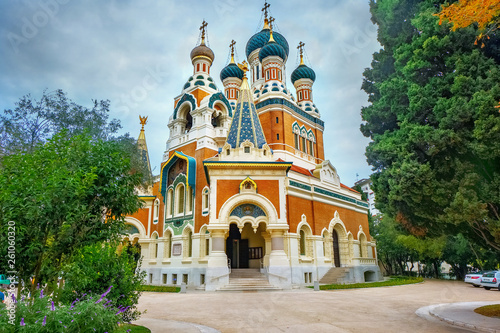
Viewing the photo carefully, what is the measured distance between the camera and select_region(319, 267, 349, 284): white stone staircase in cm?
1898

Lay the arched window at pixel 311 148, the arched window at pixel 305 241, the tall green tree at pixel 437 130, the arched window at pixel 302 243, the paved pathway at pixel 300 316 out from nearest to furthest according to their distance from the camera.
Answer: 1. the paved pathway at pixel 300 316
2. the tall green tree at pixel 437 130
3. the arched window at pixel 305 241
4. the arched window at pixel 302 243
5. the arched window at pixel 311 148

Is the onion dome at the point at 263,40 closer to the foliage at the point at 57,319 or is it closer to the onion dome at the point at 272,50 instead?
the onion dome at the point at 272,50

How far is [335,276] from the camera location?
63.2 feet

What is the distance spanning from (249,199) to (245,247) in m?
5.03

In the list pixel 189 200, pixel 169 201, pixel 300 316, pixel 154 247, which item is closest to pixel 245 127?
pixel 189 200

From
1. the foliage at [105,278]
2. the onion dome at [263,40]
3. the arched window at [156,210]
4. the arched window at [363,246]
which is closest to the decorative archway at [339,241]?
the arched window at [363,246]

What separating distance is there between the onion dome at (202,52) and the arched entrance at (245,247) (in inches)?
526

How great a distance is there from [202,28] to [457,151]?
76.5ft

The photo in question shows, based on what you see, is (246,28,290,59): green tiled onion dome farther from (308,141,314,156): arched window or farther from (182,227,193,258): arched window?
(182,227,193,258): arched window

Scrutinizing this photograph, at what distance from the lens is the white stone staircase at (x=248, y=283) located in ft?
50.7

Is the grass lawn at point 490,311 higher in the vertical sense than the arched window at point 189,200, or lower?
lower

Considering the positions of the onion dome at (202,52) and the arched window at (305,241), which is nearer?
the arched window at (305,241)

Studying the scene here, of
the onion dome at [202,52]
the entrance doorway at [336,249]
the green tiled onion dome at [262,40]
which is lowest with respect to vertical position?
the entrance doorway at [336,249]

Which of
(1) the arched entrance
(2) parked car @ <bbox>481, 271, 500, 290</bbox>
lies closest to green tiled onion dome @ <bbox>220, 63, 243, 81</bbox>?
(1) the arched entrance
